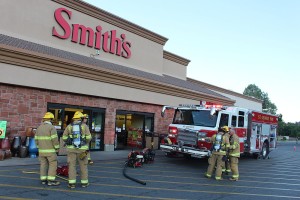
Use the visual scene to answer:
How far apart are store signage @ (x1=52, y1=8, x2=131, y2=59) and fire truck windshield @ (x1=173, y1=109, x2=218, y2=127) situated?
22.4 feet

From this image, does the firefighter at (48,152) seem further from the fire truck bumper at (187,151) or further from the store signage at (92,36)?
the store signage at (92,36)

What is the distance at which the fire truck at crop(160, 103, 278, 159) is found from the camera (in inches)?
516

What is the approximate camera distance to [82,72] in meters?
15.6

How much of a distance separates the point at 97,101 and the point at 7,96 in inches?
190

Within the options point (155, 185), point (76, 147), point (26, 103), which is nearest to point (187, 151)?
point (155, 185)

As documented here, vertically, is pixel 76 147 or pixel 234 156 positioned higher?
pixel 76 147

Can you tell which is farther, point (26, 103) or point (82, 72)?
point (82, 72)

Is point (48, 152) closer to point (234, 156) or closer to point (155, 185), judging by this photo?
point (155, 185)

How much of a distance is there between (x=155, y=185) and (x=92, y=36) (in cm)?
1124

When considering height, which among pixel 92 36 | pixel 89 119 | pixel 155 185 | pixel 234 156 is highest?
pixel 92 36

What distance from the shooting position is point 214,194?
8898 mm

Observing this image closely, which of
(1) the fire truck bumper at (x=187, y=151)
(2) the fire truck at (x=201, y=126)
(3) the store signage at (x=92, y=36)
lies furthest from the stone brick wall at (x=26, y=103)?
(1) the fire truck bumper at (x=187, y=151)

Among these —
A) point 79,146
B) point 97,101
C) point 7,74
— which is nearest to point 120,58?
point 97,101

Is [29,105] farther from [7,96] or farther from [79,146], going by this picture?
[79,146]
